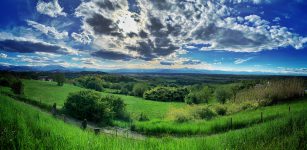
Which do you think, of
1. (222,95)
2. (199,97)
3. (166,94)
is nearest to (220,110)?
(222,95)

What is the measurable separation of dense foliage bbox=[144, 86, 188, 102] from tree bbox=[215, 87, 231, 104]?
7.79m

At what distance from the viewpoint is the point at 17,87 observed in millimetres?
30781

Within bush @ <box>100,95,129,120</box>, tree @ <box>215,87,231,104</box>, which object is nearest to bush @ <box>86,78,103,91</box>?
tree @ <box>215,87,231,104</box>

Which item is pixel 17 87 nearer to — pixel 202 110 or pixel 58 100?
pixel 58 100

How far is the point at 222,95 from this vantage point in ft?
131

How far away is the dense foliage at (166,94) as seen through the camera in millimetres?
47875

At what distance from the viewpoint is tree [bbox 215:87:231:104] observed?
3922 cm

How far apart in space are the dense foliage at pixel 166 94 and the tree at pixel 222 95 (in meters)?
7.79

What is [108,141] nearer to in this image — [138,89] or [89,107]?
[89,107]

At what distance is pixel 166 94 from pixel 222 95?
38.1 feet

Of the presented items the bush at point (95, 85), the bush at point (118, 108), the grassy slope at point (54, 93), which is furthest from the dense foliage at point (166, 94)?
the bush at point (118, 108)

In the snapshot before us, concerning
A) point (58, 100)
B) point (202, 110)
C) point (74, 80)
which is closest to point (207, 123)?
point (202, 110)

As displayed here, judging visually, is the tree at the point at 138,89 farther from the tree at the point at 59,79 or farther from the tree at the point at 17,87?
the tree at the point at 17,87

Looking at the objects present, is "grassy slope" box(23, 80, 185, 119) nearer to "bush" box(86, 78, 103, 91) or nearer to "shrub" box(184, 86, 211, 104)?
"bush" box(86, 78, 103, 91)
